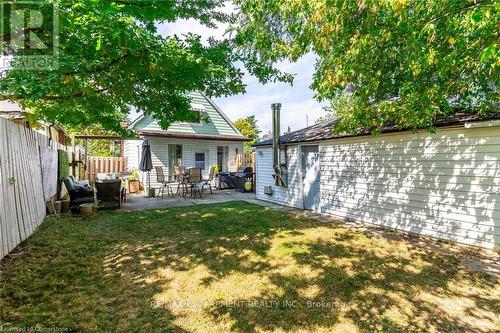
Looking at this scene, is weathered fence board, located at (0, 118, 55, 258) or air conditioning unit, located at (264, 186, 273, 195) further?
air conditioning unit, located at (264, 186, 273, 195)

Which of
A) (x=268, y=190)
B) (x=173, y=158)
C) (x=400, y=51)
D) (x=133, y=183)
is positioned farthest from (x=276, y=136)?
(x=133, y=183)

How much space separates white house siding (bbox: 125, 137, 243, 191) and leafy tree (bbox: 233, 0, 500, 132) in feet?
30.2

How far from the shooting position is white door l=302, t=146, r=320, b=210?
8.40 m

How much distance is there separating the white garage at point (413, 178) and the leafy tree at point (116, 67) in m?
3.92

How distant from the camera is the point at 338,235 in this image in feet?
18.5

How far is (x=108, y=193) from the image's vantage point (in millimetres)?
8289

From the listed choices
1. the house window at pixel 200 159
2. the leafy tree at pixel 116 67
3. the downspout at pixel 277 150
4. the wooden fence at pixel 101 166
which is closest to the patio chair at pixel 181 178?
the house window at pixel 200 159

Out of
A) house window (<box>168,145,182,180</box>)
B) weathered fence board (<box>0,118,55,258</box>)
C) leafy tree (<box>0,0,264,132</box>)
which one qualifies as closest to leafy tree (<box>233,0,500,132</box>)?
leafy tree (<box>0,0,264,132</box>)

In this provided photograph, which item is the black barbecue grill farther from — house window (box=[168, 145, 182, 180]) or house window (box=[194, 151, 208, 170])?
house window (box=[168, 145, 182, 180])

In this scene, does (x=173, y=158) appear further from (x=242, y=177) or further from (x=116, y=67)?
(x=116, y=67)

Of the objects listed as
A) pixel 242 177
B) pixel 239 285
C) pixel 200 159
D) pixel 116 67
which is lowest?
pixel 239 285

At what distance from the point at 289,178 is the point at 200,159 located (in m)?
6.80

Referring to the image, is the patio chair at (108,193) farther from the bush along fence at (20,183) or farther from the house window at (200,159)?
the house window at (200,159)

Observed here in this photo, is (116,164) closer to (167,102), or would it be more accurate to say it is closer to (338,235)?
(167,102)
